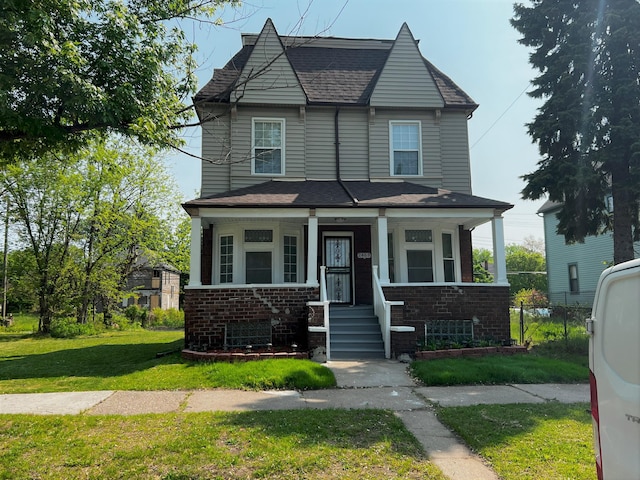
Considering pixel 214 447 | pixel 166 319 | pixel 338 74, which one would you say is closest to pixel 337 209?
pixel 338 74

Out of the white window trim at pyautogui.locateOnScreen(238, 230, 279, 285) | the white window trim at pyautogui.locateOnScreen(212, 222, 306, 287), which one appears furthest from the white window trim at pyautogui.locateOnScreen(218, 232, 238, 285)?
the white window trim at pyautogui.locateOnScreen(238, 230, 279, 285)

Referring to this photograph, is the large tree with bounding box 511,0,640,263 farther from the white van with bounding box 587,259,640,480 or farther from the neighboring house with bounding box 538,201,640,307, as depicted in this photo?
the white van with bounding box 587,259,640,480

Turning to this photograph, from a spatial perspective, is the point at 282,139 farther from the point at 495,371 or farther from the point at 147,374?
the point at 495,371

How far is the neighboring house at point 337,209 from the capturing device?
10.7 m

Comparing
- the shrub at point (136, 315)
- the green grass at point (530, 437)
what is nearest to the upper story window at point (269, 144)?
the green grass at point (530, 437)

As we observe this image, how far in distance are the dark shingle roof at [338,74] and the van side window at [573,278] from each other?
14.9m

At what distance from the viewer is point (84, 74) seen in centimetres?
542

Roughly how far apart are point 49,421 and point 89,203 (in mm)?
17946

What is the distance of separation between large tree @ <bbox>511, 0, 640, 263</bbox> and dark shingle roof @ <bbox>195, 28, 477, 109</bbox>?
2.50 meters

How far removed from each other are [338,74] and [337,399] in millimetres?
11209

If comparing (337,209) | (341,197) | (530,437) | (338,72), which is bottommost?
(530,437)

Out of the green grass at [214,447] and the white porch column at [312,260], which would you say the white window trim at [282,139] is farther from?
the green grass at [214,447]

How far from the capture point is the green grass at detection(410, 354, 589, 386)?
786cm

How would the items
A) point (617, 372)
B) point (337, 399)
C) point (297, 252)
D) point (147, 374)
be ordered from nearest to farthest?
point (617, 372) < point (337, 399) < point (147, 374) < point (297, 252)
